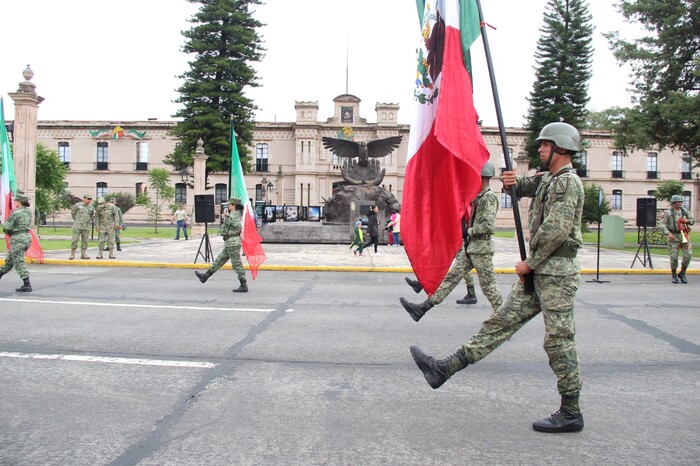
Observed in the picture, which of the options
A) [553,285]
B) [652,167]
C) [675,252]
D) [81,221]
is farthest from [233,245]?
[652,167]

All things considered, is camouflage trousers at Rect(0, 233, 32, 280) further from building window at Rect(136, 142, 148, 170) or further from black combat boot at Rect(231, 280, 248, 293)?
building window at Rect(136, 142, 148, 170)

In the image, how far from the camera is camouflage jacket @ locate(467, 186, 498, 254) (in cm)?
666

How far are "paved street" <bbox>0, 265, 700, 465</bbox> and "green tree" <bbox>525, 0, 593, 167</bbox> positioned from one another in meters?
35.3

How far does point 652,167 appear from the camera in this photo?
193 ft

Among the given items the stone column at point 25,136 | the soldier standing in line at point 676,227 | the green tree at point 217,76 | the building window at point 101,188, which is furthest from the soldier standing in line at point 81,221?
the building window at point 101,188

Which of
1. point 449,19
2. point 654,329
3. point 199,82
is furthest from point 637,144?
point 199,82

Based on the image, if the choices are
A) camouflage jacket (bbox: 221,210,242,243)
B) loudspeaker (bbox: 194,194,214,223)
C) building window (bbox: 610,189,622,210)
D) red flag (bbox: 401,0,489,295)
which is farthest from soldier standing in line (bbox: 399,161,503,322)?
building window (bbox: 610,189,622,210)

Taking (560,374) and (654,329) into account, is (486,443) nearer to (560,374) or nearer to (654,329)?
(560,374)

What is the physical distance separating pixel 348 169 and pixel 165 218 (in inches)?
1324

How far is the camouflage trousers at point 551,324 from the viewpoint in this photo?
11.7 feet

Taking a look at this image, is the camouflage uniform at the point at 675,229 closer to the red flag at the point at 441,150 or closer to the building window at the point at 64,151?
the red flag at the point at 441,150

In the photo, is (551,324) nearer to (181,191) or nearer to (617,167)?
(181,191)

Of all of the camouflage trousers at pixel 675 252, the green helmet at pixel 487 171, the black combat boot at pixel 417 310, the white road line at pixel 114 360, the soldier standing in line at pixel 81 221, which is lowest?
the white road line at pixel 114 360

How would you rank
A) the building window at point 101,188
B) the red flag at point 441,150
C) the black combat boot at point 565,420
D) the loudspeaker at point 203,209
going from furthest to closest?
the building window at point 101,188, the loudspeaker at point 203,209, the red flag at point 441,150, the black combat boot at point 565,420
